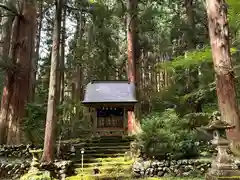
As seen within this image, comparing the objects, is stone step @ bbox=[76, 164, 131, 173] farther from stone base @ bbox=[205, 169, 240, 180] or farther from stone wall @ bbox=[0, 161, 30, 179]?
stone base @ bbox=[205, 169, 240, 180]

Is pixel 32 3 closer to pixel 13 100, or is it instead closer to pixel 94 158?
pixel 13 100

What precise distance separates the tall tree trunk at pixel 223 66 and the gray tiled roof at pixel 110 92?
7.02 metres

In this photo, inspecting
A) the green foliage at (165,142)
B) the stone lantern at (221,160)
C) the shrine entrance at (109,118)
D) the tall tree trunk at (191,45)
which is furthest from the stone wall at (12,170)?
the tall tree trunk at (191,45)

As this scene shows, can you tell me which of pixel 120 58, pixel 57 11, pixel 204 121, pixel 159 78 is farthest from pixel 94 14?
pixel 159 78

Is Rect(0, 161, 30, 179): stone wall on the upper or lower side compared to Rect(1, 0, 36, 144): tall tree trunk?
lower

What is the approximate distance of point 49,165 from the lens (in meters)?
9.82

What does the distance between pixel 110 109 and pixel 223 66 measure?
28.6 ft

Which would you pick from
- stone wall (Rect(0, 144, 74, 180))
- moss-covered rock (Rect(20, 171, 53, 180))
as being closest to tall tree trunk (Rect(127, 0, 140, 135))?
stone wall (Rect(0, 144, 74, 180))

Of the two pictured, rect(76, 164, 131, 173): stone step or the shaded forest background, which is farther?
the shaded forest background

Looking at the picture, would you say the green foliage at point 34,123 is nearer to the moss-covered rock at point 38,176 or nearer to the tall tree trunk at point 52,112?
the tall tree trunk at point 52,112

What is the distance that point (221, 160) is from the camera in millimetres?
7180

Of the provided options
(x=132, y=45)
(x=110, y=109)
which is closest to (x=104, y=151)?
(x=110, y=109)

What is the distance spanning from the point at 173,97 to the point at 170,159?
624cm

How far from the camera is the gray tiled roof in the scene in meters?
15.1
